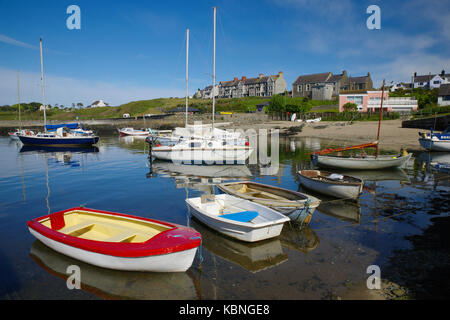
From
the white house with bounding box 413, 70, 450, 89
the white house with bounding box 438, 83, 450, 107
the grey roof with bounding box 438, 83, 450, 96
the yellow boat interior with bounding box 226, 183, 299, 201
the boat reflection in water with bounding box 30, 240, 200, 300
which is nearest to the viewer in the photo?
the boat reflection in water with bounding box 30, 240, 200, 300

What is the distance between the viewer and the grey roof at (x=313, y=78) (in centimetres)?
9264

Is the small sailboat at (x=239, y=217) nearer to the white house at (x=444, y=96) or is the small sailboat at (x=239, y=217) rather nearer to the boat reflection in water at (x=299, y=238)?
the boat reflection in water at (x=299, y=238)

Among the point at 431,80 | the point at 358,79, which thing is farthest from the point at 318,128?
the point at 431,80

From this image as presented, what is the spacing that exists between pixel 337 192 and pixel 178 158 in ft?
57.3

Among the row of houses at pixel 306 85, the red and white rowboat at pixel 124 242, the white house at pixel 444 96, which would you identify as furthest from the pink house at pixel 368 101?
the red and white rowboat at pixel 124 242

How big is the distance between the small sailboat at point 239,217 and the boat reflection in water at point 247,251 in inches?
9.6

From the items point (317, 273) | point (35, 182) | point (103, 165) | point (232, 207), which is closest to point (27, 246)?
point (232, 207)

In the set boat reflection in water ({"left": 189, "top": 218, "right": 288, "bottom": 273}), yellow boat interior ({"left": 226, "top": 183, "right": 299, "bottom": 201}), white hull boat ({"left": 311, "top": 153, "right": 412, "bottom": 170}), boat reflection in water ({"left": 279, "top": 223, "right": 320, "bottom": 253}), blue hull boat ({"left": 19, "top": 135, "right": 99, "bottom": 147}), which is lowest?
boat reflection in water ({"left": 189, "top": 218, "right": 288, "bottom": 273})

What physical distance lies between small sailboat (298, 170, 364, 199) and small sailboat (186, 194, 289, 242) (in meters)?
5.65

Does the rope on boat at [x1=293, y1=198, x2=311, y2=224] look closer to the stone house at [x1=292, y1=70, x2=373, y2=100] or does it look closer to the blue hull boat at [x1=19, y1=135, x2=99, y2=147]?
the blue hull boat at [x1=19, y1=135, x2=99, y2=147]

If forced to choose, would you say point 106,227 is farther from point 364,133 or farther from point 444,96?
point 444,96

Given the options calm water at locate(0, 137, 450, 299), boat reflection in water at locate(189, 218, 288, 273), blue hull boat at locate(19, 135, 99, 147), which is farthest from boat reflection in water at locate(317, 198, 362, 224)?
blue hull boat at locate(19, 135, 99, 147)

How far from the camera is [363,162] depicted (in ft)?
69.9

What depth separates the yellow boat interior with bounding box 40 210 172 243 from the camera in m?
8.74
